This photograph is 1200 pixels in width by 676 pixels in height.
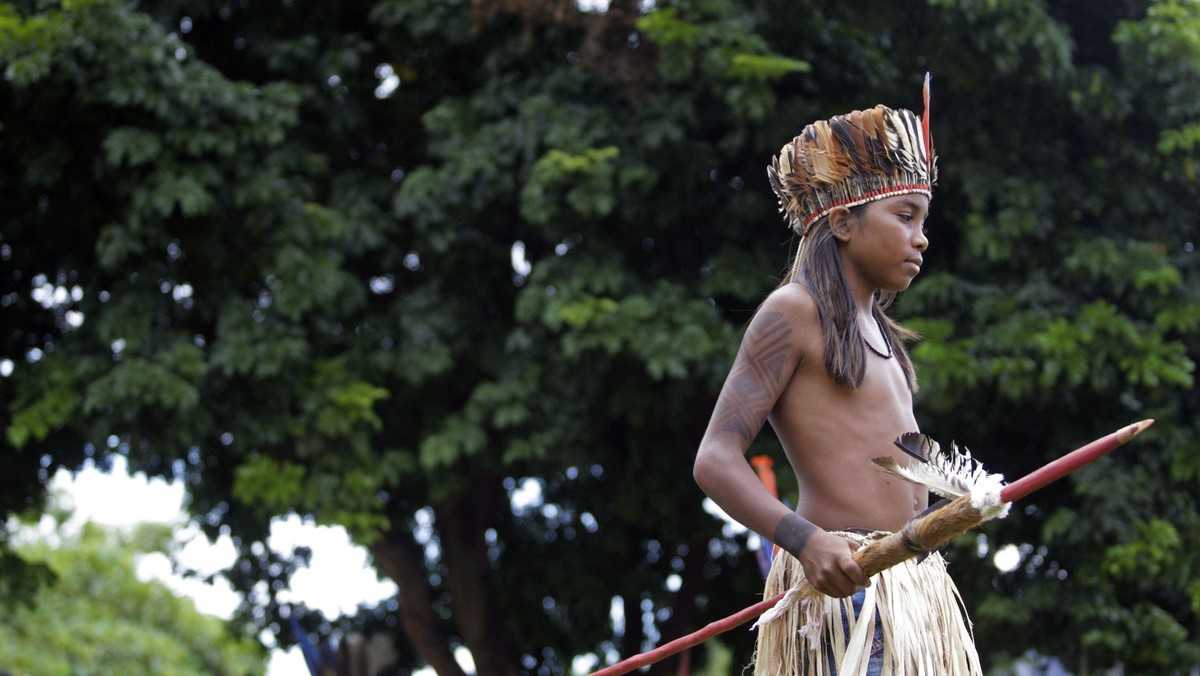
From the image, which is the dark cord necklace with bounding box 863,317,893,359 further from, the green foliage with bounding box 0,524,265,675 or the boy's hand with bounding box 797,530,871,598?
the green foliage with bounding box 0,524,265,675

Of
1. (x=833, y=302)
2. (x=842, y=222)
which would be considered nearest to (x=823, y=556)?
(x=833, y=302)

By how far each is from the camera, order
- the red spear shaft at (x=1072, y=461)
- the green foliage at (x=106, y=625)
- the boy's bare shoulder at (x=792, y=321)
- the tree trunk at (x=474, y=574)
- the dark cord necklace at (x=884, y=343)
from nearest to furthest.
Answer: the red spear shaft at (x=1072, y=461) < the boy's bare shoulder at (x=792, y=321) < the dark cord necklace at (x=884, y=343) < the tree trunk at (x=474, y=574) < the green foliage at (x=106, y=625)

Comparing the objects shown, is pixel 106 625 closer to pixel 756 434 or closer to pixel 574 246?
pixel 574 246

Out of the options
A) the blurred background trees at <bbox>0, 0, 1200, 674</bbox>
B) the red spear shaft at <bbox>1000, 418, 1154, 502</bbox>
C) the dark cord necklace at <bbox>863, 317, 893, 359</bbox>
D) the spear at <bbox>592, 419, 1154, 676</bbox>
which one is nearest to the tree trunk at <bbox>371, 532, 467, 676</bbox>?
the blurred background trees at <bbox>0, 0, 1200, 674</bbox>

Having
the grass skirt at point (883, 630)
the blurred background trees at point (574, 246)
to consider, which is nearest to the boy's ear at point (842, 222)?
the grass skirt at point (883, 630)

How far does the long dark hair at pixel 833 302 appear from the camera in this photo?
3223 mm

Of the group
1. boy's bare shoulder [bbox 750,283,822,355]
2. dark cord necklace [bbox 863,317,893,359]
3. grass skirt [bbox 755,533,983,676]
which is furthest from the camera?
dark cord necklace [bbox 863,317,893,359]

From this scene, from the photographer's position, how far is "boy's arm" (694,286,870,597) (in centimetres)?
287

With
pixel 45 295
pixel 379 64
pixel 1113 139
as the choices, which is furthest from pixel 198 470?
pixel 1113 139

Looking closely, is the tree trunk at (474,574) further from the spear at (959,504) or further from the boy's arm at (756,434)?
the spear at (959,504)

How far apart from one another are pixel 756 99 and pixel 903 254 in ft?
15.0

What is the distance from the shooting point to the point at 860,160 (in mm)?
3336

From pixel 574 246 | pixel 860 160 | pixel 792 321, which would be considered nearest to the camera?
pixel 792 321

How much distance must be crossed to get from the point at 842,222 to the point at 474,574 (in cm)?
740
